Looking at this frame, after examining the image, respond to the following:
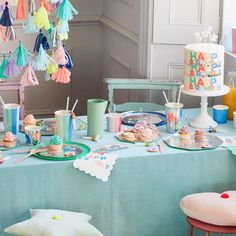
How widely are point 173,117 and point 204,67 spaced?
0.93 feet

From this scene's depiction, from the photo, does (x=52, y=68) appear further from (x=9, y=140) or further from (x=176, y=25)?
(x=176, y=25)

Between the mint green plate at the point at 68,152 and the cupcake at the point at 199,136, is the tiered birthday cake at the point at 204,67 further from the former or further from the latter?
the mint green plate at the point at 68,152

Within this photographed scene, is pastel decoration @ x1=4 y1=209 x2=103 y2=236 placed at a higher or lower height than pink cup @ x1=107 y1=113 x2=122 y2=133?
lower

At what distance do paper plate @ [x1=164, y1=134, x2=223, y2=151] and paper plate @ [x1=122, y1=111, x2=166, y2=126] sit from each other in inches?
9.4

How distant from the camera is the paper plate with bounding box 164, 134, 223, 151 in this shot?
3.19m

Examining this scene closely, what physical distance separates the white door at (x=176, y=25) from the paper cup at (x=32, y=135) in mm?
1119

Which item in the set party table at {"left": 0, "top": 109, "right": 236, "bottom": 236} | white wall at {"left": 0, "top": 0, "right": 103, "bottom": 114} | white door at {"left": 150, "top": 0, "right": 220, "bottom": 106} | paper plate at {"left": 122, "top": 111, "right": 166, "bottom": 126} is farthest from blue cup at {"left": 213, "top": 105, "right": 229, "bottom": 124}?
white wall at {"left": 0, "top": 0, "right": 103, "bottom": 114}

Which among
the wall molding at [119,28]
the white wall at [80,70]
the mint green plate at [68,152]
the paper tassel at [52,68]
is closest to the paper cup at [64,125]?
the mint green plate at [68,152]

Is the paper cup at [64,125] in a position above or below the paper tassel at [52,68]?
below

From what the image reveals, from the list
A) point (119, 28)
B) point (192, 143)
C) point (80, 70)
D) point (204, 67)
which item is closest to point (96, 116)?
point (192, 143)

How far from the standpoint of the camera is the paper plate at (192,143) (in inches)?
126

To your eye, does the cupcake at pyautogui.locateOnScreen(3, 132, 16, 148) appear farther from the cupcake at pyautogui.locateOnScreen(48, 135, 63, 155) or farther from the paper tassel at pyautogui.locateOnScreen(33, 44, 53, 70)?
the paper tassel at pyautogui.locateOnScreen(33, 44, 53, 70)

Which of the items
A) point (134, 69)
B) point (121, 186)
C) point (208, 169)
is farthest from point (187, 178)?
point (134, 69)

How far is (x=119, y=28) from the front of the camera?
14.8ft
